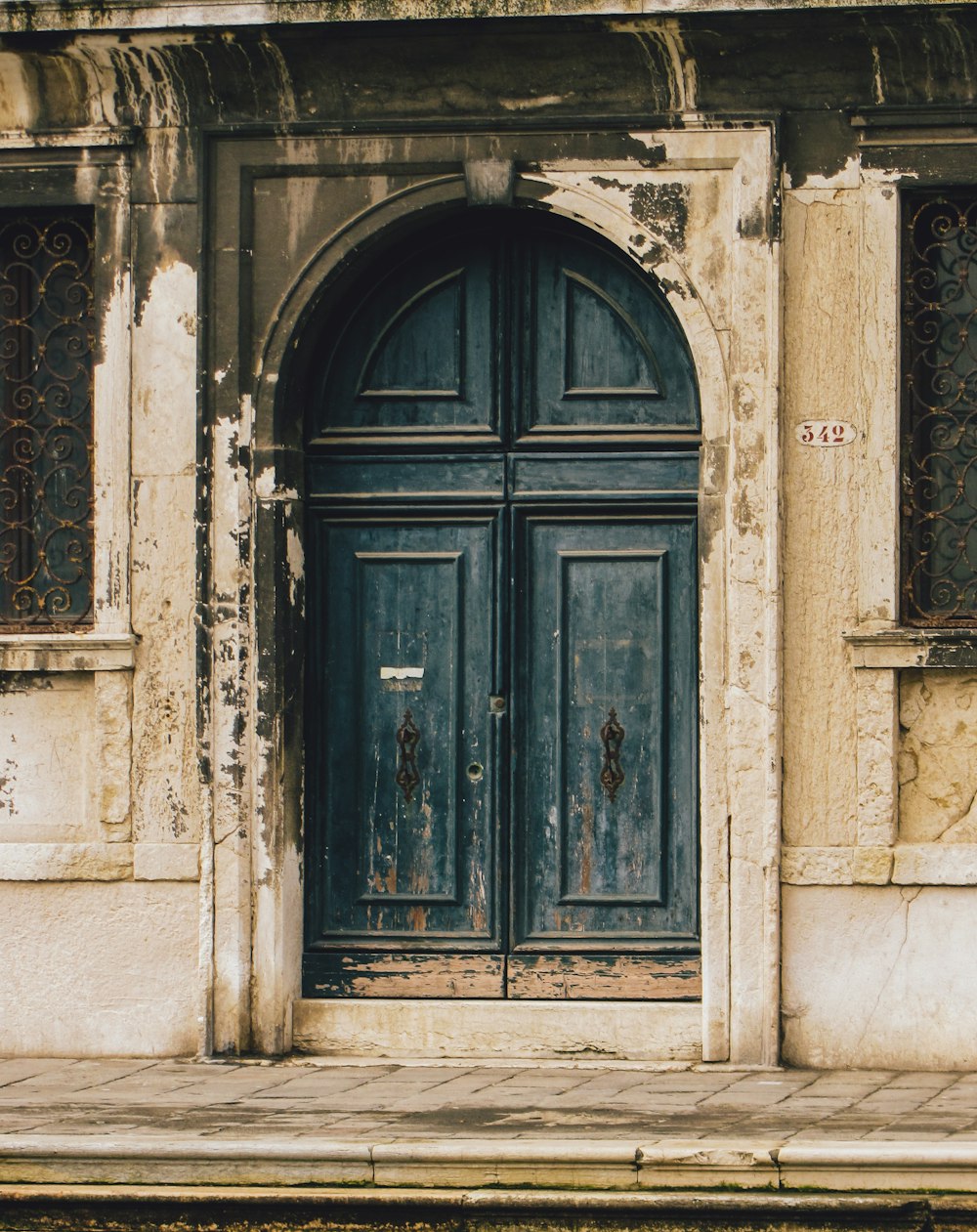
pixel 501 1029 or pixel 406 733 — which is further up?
pixel 406 733

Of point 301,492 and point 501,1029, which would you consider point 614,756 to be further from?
point 301,492

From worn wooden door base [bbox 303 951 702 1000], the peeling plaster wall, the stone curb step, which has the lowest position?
the stone curb step

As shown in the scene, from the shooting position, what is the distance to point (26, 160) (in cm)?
855

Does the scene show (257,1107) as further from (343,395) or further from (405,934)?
(343,395)

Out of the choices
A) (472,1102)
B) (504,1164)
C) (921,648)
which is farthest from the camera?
(921,648)

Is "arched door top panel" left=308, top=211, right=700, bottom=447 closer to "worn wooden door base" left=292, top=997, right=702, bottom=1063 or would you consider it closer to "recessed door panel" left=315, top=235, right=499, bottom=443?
"recessed door panel" left=315, top=235, right=499, bottom=443

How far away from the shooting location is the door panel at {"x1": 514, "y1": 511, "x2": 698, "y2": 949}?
27.6ft

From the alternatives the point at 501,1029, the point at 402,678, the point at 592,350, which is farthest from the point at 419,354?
the point at 501,1029

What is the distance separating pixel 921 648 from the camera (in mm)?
8055

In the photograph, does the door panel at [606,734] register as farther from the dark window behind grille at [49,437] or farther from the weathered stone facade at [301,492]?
the dark window behind grille at [49,437]

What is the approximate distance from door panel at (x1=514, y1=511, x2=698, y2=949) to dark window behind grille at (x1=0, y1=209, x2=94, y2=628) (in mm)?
1902

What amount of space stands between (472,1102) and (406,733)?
1.73 meters

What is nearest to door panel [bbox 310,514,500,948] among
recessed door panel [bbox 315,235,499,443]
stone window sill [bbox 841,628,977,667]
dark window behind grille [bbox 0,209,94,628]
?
recessed door panel [bbox 315,235,499,443]

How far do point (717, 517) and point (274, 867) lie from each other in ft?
7.42
